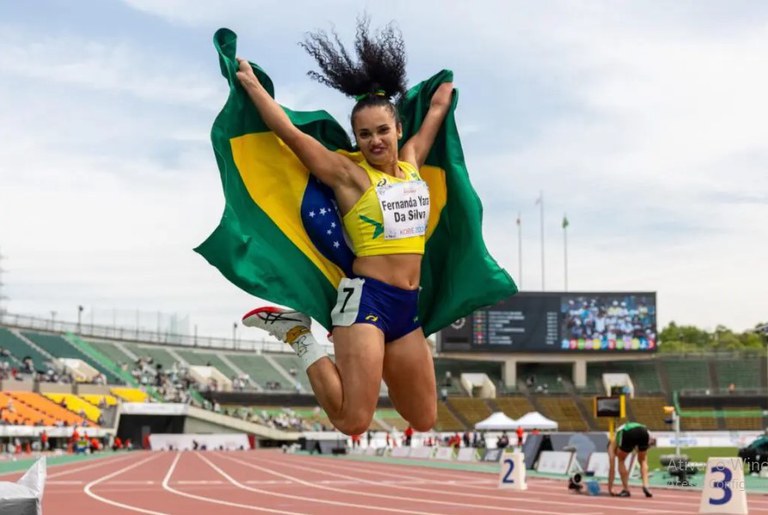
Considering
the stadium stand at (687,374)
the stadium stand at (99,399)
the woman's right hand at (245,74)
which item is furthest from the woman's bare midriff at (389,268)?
the stadium stand at (687,374)

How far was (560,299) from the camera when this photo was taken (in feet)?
214

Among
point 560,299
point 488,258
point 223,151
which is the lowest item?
point 488,258

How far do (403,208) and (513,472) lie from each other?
16132 mm

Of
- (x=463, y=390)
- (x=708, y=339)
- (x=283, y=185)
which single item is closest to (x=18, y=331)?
(x=463, y=390)

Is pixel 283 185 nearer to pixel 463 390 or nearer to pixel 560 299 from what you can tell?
pixel 560 299

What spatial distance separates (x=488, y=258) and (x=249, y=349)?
77.7 m

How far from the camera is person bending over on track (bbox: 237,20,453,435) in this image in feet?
19.8

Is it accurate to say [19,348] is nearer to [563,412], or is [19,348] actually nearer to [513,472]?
[563,412]

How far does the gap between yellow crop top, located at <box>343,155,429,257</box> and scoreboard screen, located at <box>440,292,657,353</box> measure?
59.4 meters

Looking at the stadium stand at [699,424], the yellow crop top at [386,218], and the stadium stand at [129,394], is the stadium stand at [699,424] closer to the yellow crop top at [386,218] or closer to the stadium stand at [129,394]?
the stadium stand at [129,394]

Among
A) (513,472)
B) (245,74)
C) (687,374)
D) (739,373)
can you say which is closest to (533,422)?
A: (513,472)

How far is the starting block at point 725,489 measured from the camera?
14.4m

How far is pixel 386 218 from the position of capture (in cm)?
617

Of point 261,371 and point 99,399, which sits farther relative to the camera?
point 261,371
